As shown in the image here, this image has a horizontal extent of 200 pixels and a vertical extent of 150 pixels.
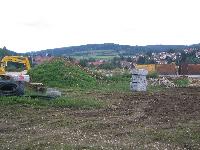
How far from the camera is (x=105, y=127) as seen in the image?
1616 centimetres

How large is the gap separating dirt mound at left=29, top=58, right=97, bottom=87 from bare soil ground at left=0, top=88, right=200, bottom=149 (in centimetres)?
1128

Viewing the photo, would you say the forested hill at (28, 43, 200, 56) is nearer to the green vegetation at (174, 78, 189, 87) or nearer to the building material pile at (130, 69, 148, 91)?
the green vegetation at (174, 78, 189, 87)

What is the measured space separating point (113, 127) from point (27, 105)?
6508mm

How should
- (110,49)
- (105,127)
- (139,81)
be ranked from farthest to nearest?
(110,49)
(139,81)
(105,127)

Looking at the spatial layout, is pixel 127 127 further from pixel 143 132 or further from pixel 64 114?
pixel 64 114

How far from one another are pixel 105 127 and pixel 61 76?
65.1 feet

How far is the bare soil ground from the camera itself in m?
13.2

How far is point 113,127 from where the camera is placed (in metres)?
16.2

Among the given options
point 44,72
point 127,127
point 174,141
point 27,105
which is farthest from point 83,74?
point 174,141

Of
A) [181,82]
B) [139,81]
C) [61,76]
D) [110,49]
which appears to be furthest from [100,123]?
[110,49]

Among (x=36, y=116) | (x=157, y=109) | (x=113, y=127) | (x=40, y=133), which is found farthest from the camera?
(x=157, y=109)

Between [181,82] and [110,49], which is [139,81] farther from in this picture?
[110,49]

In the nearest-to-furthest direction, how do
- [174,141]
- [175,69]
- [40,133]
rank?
[174,141]
[40,133]
[175,69]

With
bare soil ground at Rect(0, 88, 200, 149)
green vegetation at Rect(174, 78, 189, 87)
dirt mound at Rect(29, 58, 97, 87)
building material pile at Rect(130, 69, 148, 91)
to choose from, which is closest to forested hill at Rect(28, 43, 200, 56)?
green vegetation at Rect(174, 78, 189, 87)
